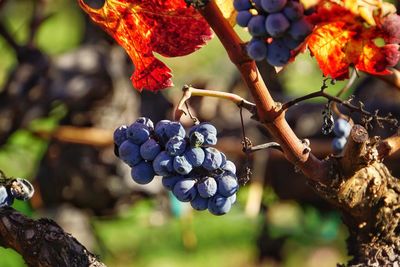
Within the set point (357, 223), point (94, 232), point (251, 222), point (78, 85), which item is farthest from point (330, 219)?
point (357, 223)

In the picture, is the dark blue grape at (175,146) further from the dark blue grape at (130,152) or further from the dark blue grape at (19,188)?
the dark blue grape at (19,188)

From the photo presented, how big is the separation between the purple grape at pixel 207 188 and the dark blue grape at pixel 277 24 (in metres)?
0.18

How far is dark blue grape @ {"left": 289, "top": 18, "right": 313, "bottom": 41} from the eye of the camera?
23.3 inches

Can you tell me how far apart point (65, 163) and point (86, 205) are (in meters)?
0.13

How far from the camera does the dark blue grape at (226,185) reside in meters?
0.72

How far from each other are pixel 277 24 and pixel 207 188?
0.19 metres

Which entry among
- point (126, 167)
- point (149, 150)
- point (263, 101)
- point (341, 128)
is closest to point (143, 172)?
point (149, 150)

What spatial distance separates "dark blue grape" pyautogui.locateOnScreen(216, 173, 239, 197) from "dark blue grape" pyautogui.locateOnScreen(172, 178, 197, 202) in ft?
0.08

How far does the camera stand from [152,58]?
30.6 inches

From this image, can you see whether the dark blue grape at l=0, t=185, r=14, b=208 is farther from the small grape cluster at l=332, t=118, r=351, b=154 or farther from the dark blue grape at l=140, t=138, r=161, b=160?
the small grape cluster at l=332, t=118, r=351, b=154

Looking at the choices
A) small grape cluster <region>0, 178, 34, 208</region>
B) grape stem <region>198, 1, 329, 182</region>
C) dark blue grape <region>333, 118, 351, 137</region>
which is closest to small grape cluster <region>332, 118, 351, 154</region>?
dark blue grape <region>333, 118, 351, 137</region>

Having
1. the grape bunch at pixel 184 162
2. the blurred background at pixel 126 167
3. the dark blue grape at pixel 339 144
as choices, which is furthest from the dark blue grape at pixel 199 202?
the blurred background at pixel 126 167

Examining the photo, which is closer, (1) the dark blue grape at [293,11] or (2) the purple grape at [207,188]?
(1) the dark blue grape at [293,11]

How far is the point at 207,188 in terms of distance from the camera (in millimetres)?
715
